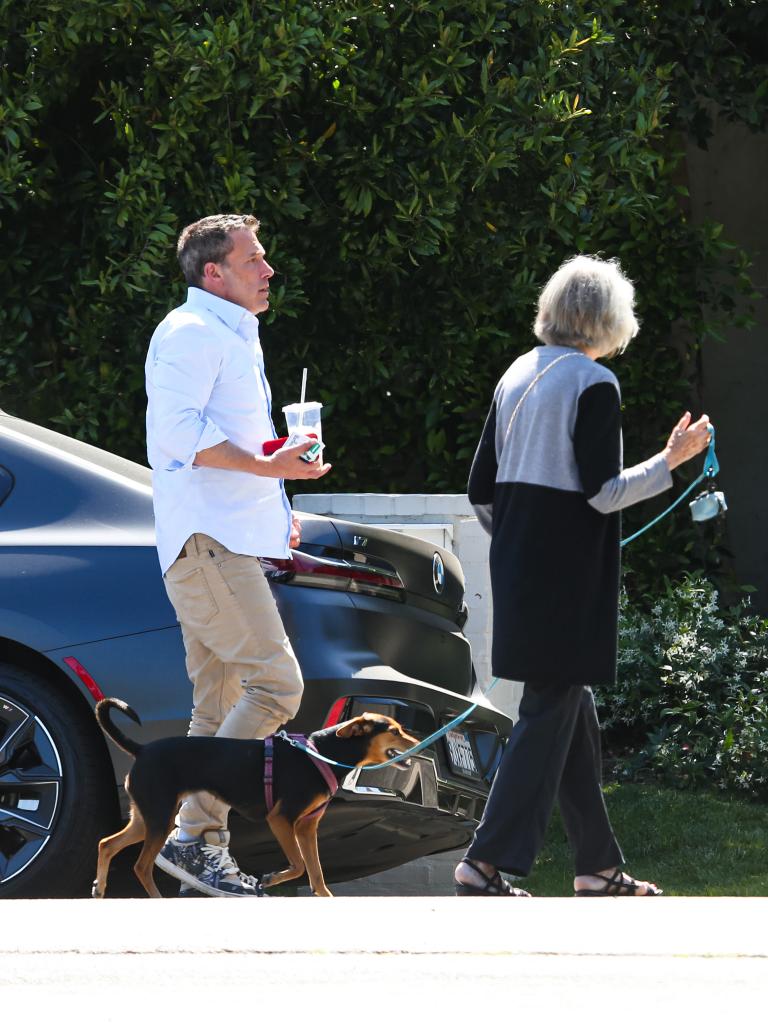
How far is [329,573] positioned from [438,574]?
503 mm

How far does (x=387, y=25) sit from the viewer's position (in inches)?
279

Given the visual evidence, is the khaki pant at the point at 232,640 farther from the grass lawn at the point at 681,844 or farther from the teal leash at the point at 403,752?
the grass lawn at the point at 681,844

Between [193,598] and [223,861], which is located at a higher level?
[193,598]

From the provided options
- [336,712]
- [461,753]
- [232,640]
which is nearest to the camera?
[232,640]

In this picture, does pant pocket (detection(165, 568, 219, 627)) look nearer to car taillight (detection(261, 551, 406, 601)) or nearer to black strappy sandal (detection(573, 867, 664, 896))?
car taillight (detection(261, 551, 406, 601))

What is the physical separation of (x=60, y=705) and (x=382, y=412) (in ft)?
13.5

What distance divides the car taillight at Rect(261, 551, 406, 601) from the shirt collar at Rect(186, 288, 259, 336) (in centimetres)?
68

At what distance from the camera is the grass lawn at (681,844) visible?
5.86 m

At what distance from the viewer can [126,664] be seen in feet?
14.9

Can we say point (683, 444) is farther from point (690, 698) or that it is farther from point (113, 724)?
point (690, 698)
